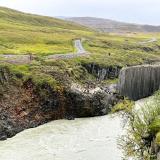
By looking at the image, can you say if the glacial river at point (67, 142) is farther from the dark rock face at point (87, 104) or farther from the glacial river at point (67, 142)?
the dark rock face at point (87, 104)

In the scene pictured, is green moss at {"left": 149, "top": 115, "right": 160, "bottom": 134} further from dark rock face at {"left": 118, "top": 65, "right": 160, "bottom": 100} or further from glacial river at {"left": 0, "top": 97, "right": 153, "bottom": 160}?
dark rock face at {"left": 118, "top": 65, "right": 160, "bottom": 100}

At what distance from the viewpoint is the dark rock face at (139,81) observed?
8262 cm

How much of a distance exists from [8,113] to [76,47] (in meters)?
71.6

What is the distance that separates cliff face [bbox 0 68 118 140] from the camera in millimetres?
59562

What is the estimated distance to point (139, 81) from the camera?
279ft

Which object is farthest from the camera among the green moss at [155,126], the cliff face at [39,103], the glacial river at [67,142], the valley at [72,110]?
the cliff face at [39,103]

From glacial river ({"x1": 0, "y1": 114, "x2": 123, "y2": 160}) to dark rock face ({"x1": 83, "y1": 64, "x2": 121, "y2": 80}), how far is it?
3035 centimetres

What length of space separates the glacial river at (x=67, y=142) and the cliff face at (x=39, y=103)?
1849 millimetres

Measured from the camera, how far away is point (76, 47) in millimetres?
129125

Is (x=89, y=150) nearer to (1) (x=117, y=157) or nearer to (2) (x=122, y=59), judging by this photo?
(1) (x=117, y=157)

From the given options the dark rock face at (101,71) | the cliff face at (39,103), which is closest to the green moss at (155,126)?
the cliff face at (39,103)

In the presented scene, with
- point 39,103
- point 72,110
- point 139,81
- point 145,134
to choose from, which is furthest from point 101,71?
point 145,134

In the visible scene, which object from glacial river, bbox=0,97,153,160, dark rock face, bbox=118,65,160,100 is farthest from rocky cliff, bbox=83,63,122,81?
glacial river, bbox=0,97,153,160

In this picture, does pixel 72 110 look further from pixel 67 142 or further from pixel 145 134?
pixel 145 134
